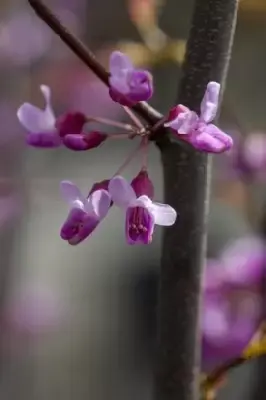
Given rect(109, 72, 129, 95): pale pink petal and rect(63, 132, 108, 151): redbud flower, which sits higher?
rect(109, 72, 129, 95): pale pink petal

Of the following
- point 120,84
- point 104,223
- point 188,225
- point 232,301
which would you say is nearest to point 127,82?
point 120,84

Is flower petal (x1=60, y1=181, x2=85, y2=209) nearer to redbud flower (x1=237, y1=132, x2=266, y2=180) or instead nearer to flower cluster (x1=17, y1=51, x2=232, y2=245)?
flower cluster (x1=17, y1=51, x2=232, y2=245)

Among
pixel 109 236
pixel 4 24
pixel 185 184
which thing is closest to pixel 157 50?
pixel 185 184

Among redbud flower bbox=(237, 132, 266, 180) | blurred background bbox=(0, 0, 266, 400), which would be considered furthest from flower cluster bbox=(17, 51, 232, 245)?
redbud flower bbox=(237, 132, 266, 180)

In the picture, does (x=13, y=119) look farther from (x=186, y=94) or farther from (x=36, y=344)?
(x=186, y=94)

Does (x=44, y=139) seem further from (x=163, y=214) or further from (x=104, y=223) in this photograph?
(x=104, y=223)
